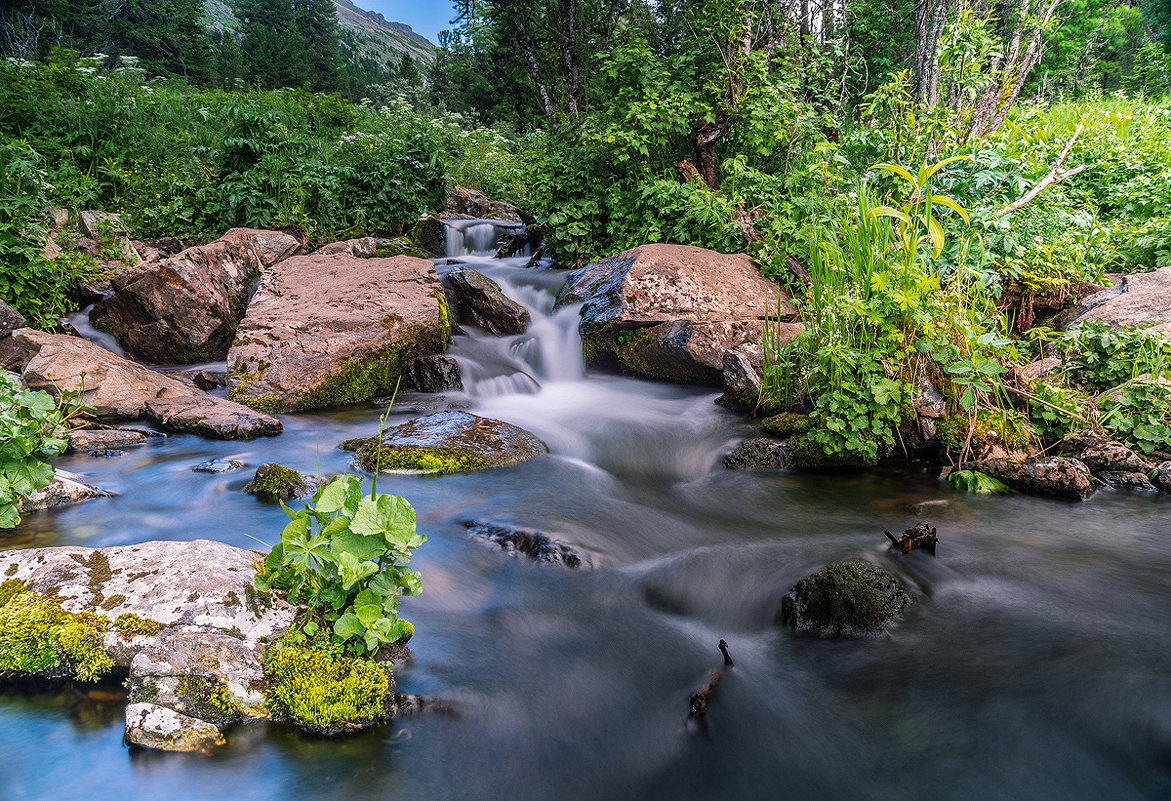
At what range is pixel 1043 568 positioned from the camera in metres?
3.47

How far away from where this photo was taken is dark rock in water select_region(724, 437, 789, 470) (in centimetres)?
511

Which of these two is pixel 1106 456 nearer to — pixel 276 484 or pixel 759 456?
pixel 759 456

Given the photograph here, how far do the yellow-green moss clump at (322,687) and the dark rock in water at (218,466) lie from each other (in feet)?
8.98

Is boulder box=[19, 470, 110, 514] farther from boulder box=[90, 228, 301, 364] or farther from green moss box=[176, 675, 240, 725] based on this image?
boulder box=[90, 228, 301, 364]

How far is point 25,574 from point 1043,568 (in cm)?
475

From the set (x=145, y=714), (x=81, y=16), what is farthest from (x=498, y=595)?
(x=81, y=16)

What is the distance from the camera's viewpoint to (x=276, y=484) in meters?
4.24

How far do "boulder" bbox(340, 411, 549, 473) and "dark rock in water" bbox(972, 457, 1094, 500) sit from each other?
340 cm

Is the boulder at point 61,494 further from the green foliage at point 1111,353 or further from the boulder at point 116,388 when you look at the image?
the green foliage at point 1111,353

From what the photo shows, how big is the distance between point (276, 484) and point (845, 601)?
344 cm

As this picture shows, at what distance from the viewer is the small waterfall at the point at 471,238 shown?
1166 cm

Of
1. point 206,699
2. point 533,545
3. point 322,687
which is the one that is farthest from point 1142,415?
point 206,699

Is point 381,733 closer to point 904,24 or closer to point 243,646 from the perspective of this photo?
point 243,646

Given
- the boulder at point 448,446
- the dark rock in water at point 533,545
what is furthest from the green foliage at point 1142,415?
the boulder at point 448,446
